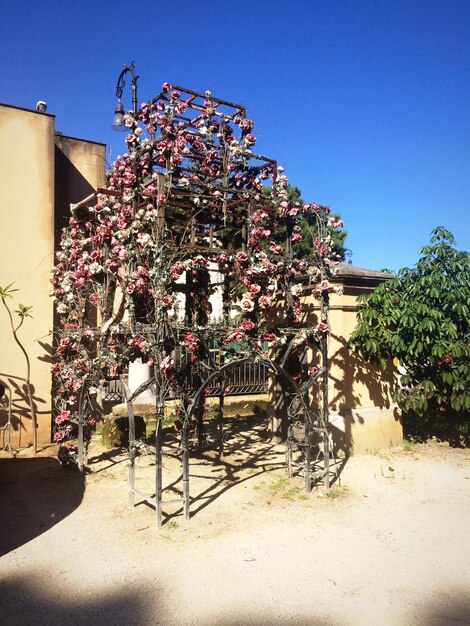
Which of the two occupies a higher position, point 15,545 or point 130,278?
point 130,278

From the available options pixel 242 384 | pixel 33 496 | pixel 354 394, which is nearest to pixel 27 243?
pixel 33 496

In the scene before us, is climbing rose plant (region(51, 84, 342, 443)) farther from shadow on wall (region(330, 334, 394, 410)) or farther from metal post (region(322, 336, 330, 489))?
shadow on wall (region(330, 334, 394, 410))

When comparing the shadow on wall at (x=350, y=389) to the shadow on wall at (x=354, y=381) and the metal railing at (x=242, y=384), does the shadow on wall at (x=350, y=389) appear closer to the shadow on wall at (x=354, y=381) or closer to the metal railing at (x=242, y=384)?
the shadow on wall at (x=354, y=381)

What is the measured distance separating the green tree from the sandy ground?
1.68 m

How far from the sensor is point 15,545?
489 centimetres

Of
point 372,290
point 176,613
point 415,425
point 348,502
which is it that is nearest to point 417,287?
point 372,290

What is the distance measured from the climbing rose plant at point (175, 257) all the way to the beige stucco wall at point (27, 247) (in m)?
0.63

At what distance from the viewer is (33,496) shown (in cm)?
636

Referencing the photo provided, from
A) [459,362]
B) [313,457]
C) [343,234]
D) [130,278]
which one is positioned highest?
[343,234]

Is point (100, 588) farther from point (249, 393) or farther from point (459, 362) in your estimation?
point (249, 393)

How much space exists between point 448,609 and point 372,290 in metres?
6.39

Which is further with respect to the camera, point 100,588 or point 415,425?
point 415,425

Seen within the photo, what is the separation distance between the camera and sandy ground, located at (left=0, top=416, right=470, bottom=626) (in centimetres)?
371

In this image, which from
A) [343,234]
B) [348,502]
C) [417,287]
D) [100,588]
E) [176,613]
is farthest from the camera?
[343,234]
